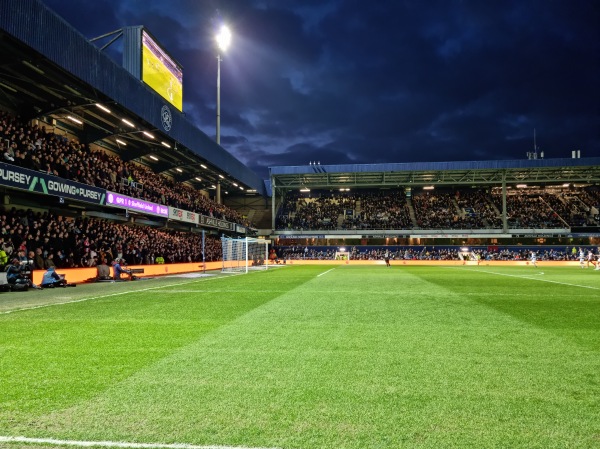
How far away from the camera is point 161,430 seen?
314 centimetres

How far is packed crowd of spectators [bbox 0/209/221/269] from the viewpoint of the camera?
1777cm

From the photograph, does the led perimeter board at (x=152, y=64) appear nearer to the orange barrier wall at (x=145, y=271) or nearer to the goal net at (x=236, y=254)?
the goal net at (x=236, y=254)

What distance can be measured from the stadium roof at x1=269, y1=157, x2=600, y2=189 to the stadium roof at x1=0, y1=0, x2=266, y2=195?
83.5 ft

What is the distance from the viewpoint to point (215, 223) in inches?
1716

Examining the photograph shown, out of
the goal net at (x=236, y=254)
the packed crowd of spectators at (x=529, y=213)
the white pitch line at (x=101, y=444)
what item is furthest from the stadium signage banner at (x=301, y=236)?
the white pitch line at (x=101, y=444)

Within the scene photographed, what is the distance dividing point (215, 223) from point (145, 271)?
18.8 m

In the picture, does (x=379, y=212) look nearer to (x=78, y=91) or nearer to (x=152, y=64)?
(x=152, y=64)

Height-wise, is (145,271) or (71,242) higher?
(71,242)

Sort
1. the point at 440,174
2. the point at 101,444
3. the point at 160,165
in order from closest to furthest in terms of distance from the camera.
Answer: the point at 101,444 → the point at 160,165 → the point at 440,174

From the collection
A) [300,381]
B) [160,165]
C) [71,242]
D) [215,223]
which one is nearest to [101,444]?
[300,381]

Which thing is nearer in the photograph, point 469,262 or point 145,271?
point 145,271

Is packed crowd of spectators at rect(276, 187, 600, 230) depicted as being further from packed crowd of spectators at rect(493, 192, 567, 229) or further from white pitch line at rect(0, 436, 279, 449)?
white pitch line at rect(0, 436, 279, 449)

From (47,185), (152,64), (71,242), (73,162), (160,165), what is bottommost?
(71,242)

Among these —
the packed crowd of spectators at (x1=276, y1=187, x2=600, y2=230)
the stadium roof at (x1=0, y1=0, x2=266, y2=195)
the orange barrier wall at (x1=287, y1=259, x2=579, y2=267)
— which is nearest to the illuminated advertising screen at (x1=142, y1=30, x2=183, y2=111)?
the stadium roof at (x1=0, y1=0, x2=266, y2=195)
